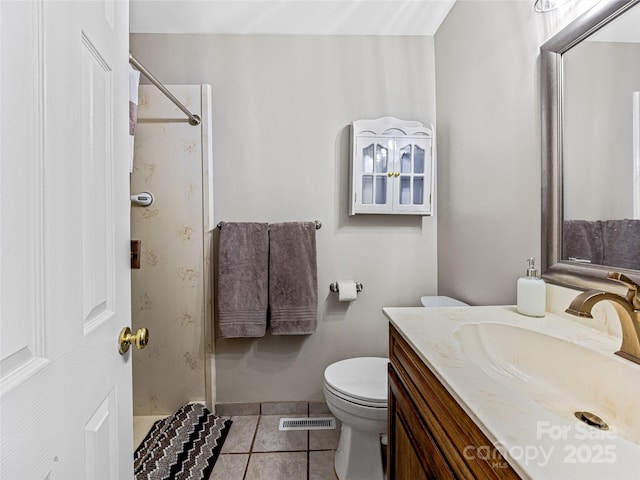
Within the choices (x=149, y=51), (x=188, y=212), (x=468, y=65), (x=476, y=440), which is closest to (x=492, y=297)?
(x=476, y=440)

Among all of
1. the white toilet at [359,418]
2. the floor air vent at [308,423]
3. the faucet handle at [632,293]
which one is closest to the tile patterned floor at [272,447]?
the floor air vent at [308,423]

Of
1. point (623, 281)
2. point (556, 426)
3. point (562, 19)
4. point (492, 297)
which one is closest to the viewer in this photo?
point (556, 426)

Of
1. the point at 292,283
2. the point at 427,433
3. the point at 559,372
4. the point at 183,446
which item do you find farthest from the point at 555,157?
the point at 183,446

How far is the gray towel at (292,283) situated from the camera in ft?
5.80

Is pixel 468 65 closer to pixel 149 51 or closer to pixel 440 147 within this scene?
pixel 440 147

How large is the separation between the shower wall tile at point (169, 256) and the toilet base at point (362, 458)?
0.93m

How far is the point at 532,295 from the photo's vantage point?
0.99m

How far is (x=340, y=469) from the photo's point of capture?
1.42 m

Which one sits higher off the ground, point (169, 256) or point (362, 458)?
point (169, 256)

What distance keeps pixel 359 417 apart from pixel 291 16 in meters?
1.99

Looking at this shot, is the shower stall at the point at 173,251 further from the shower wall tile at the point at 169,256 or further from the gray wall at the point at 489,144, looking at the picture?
the gray wall at the point at 489,144

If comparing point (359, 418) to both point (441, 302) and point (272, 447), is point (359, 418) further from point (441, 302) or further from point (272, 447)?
point (441, 302)

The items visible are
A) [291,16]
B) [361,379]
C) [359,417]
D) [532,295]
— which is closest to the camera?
[532,295]

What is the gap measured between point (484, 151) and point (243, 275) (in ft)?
4.36
